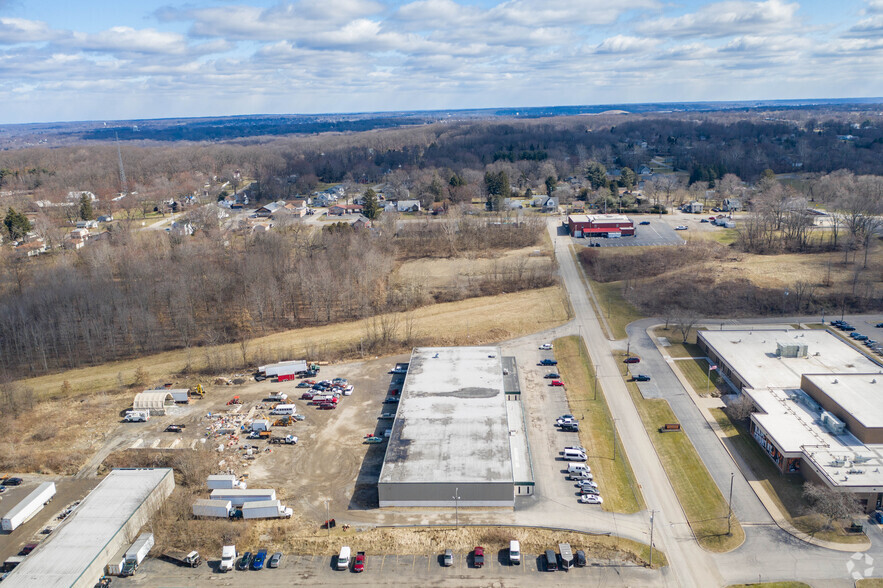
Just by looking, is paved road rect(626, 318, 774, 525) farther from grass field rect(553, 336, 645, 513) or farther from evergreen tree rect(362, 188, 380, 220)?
evergreen tree rect(362, 188, 380, 220)

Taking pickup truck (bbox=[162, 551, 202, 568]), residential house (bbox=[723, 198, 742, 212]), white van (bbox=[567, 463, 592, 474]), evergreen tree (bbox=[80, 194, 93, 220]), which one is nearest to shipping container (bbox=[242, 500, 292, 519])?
pickup truck (bbox=[162, 551, 202, 568])

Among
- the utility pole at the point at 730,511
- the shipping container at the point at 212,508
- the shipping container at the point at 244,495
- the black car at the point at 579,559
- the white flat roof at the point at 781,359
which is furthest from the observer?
the white flat roof at the point at 781,359

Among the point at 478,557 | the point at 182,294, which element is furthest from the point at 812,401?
the point at 182,294

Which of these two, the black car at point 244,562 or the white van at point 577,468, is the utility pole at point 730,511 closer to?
the white van at point 577,468

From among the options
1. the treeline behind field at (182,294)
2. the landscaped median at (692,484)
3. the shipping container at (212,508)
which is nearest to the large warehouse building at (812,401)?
the landscaped median at (692,484)

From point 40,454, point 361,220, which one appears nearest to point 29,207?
point 361,220

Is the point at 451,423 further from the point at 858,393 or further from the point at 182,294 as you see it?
the point at 182,294
